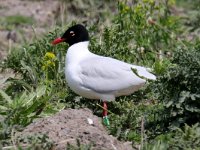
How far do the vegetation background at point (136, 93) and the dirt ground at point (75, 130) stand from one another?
0.18 metres

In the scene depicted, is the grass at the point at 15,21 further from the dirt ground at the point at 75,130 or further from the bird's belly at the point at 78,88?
the dirt ground at the point at 75,130

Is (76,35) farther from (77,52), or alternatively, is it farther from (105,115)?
(105,115)

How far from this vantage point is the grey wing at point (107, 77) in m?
8.09

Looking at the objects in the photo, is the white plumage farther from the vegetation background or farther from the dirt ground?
the dirt ground

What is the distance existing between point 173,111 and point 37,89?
1.90m

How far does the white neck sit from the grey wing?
0.27m

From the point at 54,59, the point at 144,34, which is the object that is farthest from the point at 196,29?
the point at 54,59

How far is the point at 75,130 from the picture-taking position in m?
7.07

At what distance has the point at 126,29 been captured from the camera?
31.5ft

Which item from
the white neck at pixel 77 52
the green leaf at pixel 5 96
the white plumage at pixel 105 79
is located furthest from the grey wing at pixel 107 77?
the green leaf at pixel 5 96

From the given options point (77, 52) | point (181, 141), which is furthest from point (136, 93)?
point (181, 141)

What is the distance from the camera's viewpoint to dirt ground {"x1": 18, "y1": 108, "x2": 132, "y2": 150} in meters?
6.76

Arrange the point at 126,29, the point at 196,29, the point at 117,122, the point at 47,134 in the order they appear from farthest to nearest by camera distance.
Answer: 1. the point at 196,29
2. the point at 126,29
3. the point at 117,122
4. the point at 47,134

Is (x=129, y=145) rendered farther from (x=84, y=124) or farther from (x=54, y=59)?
(x=54, y=59)
